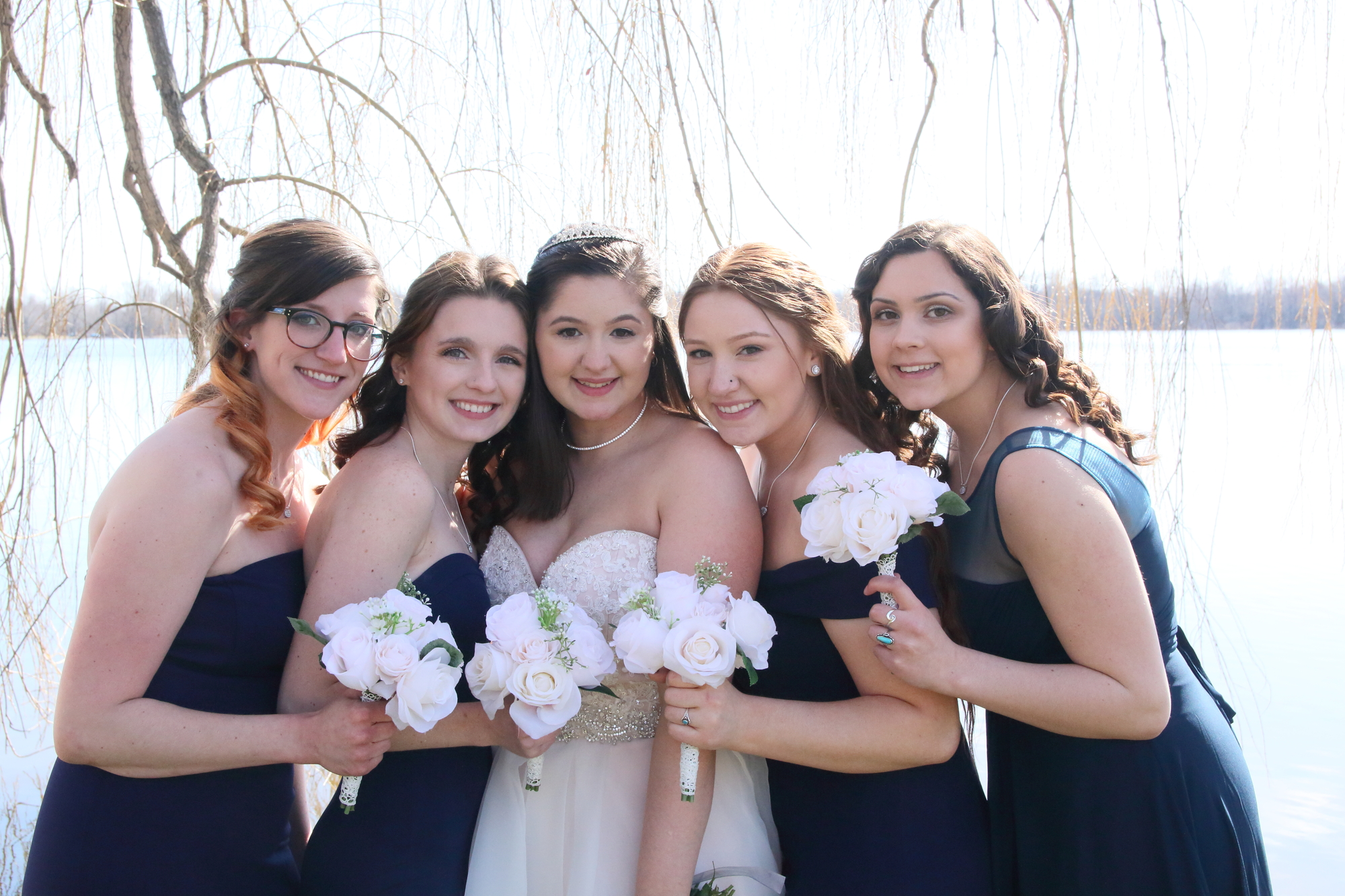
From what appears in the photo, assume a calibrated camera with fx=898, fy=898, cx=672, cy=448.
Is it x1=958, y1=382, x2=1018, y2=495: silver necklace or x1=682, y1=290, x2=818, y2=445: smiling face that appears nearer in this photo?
x1=958, y1=382, x2=1018, y2=495: silver necklace

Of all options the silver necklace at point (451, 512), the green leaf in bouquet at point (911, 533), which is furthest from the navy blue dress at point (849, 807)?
the silver necklace at point (451, 512)

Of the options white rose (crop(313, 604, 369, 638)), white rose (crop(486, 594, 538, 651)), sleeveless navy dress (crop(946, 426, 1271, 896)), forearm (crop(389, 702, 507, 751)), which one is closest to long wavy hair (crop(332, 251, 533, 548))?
forearm (crop(389, 702, 507, 751))

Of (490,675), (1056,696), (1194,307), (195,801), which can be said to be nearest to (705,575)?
(490,675)

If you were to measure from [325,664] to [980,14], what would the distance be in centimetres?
263

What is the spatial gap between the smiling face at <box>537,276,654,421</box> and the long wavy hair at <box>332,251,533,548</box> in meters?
0.14

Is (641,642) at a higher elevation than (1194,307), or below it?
below

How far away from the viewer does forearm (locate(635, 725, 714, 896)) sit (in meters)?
2.44

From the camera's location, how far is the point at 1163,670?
221 centimetres

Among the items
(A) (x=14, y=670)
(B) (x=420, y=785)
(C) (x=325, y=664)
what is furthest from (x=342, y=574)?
(A) (x=14, y=670)

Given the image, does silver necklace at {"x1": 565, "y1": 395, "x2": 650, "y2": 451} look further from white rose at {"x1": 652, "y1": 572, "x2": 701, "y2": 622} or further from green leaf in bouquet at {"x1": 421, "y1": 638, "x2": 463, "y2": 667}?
green leaf in bouquet at {"x1": 421, "y1": 638, "x2": 463, "y2": 667}

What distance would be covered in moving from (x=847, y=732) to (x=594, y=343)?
1.42m

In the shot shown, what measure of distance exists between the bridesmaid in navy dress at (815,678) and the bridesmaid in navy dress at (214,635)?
1045 millimetres

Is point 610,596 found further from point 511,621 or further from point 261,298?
point 261,298

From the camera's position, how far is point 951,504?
2.02 metres
